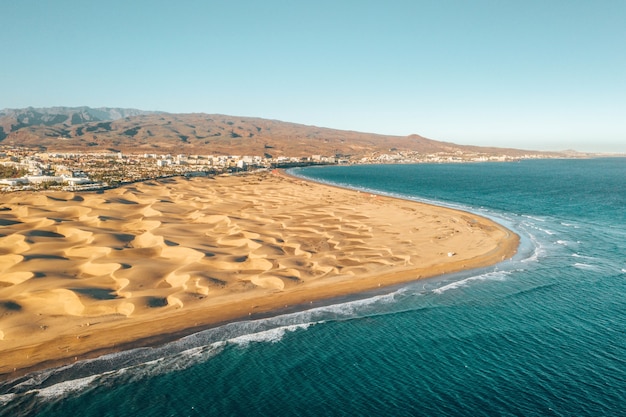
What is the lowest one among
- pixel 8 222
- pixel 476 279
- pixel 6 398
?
pixel 6 398

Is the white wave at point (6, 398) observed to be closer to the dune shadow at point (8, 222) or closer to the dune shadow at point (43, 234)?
the dune shadow at point (43, 234)

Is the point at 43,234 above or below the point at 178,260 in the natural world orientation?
below

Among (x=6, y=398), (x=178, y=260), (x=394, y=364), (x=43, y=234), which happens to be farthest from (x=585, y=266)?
(x=43, y=234)

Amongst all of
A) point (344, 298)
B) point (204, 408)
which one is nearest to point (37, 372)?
point (204, 408)

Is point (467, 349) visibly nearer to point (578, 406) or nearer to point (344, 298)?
point (578, 406)

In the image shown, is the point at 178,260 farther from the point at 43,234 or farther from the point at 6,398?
the point at 6,398

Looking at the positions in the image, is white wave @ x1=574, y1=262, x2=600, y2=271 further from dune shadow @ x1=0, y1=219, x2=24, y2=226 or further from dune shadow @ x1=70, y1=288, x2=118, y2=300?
dune shadow @ x1=0, y1=219, x2=24, y2=226
